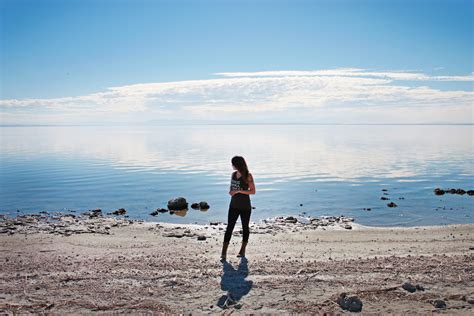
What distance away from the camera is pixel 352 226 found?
56.5 ft

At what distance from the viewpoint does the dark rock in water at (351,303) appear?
746 centimetres

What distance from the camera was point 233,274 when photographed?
938cm

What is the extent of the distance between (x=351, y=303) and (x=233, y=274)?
2.86 meters

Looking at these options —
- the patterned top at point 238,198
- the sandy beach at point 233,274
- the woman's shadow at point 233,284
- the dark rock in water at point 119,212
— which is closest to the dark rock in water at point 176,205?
the dark rock in water at point 119,212

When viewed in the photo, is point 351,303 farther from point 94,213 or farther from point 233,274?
point 94,213

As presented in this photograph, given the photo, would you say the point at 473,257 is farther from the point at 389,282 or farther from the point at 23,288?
the point at 23,288

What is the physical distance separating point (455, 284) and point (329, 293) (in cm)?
275

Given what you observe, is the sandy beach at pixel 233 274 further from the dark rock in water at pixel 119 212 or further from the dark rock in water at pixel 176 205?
the dark rock in water at pixel 176 205

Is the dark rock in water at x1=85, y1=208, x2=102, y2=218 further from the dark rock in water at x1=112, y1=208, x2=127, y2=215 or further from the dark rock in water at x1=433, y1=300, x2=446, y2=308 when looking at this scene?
the dark rock in water at x1=433, y1=300, x2=446, y2=308

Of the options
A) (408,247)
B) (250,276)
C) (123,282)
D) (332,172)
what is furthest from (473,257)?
(332,172)

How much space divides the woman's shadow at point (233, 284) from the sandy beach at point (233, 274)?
23 millimetres

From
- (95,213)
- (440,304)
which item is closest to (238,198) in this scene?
(440,304)

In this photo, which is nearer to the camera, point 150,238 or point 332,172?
point 150,238

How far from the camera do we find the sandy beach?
771 cm
